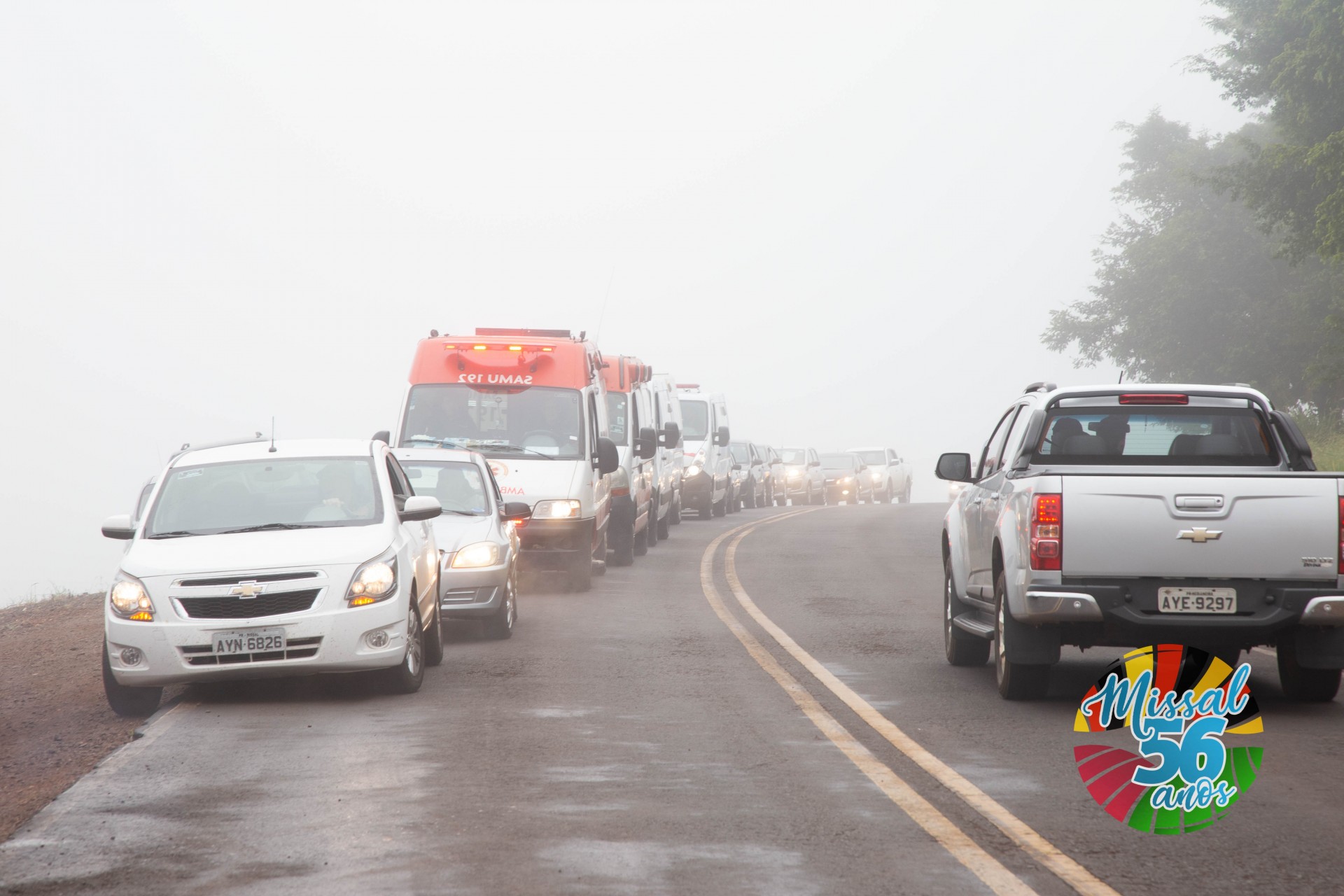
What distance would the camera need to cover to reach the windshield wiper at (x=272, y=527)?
10633 mm

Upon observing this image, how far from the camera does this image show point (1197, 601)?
359 inches

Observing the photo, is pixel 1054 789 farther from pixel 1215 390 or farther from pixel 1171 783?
pixel 1215 390

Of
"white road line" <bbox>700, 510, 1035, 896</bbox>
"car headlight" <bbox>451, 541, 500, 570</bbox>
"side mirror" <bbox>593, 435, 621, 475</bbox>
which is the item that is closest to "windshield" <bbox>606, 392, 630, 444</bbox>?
"side mirror" <bbox>593, 435, 621, 475</bbox>

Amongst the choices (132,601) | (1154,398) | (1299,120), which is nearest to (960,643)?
(1154,398)

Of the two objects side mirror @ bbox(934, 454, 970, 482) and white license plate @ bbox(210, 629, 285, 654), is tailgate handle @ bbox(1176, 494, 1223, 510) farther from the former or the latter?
white license plate @ bbox(210, 629, 285, 654)

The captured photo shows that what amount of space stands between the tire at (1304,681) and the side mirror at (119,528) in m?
7.08

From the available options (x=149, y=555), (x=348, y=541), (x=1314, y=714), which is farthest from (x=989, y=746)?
(x=149, y=555)

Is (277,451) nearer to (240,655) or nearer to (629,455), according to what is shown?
(240,655)

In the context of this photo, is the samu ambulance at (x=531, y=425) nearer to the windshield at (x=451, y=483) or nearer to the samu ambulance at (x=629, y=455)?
the samu ambulance at (x=629, y=455)

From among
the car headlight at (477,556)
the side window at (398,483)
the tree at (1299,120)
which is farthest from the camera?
the tree at (1299,120)

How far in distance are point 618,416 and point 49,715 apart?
41.7ft

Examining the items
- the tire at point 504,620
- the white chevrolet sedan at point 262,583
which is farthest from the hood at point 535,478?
the white chevrolet sedan at point 262,583

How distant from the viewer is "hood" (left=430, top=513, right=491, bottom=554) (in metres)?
13.6

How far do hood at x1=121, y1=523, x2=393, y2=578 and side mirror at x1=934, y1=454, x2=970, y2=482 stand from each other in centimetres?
372
